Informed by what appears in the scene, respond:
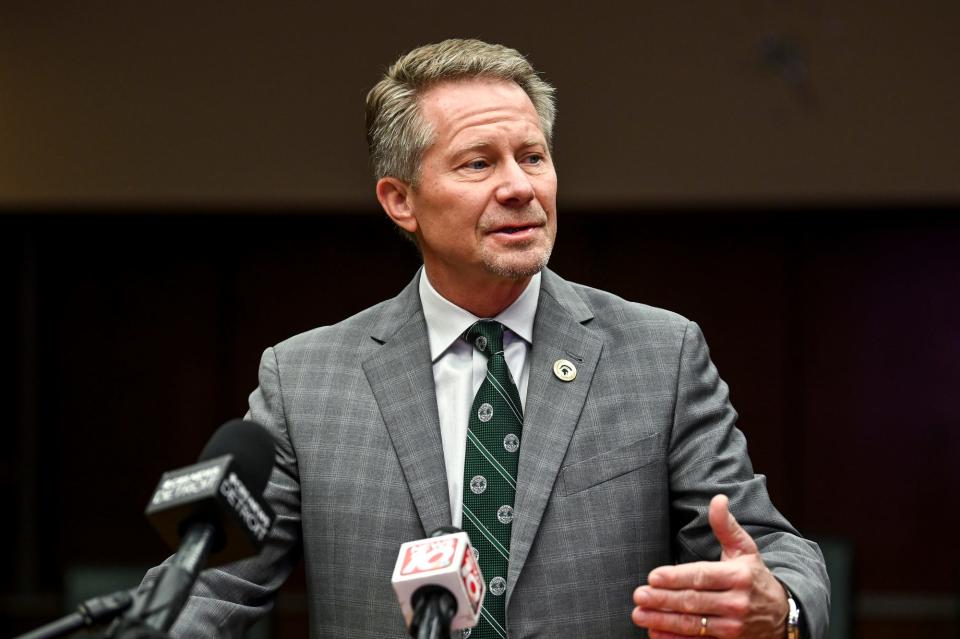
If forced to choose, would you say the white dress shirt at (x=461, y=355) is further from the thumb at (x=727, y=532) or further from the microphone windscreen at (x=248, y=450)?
the microphone windscreen at (x=248, y=450)

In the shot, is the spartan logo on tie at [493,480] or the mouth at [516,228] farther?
the mouth at [516,228]

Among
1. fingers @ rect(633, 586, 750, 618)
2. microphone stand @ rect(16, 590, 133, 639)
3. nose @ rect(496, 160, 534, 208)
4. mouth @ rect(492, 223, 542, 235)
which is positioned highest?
nose @ rect(496, 160, 534, 208)

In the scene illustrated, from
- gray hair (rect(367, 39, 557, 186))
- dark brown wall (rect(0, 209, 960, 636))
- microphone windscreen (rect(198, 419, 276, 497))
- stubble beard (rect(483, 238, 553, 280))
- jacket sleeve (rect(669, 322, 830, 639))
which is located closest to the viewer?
microphone windscreen (rect(198, 419, 276, 497))

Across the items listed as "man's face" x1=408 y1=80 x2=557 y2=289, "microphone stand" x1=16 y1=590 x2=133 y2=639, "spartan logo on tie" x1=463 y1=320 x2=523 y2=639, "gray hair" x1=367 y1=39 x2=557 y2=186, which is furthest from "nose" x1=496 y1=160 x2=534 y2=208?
"microphone stand" x1=16 y1=590 x2=133 y2=639

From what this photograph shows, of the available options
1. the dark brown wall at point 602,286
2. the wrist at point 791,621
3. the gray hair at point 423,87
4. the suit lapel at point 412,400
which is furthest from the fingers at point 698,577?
the dark brown wall at point 602,286

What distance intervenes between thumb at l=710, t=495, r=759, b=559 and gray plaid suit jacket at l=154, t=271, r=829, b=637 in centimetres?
14

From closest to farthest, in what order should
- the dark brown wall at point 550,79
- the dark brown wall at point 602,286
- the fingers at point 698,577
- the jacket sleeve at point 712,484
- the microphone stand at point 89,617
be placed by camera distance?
the microphone stand at point 89,617
the fingers at point 698,577
the jacket sleeve at point 712,484
the dark brown wall at point 550,79
the dark brown wall at point 602,286

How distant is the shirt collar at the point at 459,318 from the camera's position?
6.33ft

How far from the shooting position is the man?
5.74 feet

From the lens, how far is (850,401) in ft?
16.8

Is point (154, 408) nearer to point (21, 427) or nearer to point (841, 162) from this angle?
point (21, 427)

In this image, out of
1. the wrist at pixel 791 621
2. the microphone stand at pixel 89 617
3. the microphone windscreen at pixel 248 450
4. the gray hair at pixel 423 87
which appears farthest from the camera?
the gray hair at pixel 423 87

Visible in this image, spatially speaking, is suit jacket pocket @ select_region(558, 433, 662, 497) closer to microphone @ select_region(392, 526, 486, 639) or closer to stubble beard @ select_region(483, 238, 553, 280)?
stubble beard @ select_region(483, 238, 553, 280)

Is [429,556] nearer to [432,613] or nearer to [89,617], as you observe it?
[432,613]
